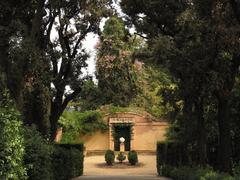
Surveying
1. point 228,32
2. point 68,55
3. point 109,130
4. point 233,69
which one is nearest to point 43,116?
point 68,55

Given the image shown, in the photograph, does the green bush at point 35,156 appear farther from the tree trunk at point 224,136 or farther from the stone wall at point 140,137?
the stone wall at point 140,137

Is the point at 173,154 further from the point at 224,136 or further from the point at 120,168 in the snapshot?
the point at 224,136

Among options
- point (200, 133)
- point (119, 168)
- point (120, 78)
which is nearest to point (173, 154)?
point (200, 133)

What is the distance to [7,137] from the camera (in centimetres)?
938

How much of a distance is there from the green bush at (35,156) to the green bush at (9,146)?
5.67ft

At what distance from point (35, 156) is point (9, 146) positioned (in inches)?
141

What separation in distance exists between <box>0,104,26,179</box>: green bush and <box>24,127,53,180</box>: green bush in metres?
1.73

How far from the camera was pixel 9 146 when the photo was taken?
9.41 meters

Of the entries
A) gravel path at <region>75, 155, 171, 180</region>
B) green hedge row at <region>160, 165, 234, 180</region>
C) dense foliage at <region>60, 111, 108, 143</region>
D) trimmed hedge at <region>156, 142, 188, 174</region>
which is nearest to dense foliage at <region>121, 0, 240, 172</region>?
green hedge row at <region>160, 165, 234, 180</region>

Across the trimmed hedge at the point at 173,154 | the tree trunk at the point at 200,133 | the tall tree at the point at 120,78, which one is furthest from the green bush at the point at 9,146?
the tall tree at the point at 120,78

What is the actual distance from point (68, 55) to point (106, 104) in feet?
94.4

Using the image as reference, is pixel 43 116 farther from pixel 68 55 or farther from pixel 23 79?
pixel 23 79

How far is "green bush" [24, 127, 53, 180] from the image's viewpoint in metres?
12.7

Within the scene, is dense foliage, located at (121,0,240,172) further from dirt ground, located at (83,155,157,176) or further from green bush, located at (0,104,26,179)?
dirt ground, located at (83,155,157,176)
